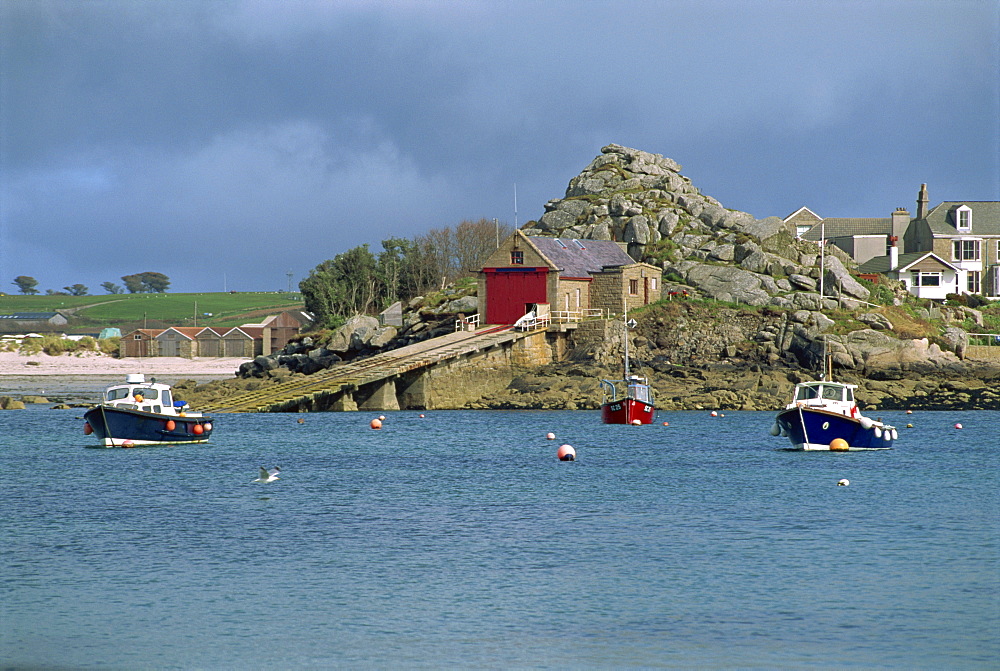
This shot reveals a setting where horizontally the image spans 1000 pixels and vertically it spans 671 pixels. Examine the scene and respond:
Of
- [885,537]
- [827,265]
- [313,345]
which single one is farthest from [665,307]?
[885,537]

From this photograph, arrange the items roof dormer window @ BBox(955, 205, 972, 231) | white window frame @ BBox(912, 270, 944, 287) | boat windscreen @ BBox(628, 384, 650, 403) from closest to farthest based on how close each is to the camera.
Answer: boat windscreen @ BBox(628, 384, 650, 403) < white window frame @ BBox(912, 270, 944, 287) < roof dormer window @ BBox(955, 205, 972, 231)

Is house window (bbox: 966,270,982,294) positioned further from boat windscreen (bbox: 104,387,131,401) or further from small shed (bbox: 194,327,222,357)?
small shed (bbox: 194,327,222,357)

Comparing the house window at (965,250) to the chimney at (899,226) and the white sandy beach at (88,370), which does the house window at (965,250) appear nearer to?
the chimney at (899,226)

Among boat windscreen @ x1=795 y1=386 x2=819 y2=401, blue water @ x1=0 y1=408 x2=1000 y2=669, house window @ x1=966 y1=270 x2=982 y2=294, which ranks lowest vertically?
blue water @ x1=0 y1=408 x2=1000 y2=669

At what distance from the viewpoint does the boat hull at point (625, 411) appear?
58344 millimetres

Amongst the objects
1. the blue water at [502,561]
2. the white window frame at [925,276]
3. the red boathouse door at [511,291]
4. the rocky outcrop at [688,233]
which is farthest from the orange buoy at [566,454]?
the white window frame at [925,276]

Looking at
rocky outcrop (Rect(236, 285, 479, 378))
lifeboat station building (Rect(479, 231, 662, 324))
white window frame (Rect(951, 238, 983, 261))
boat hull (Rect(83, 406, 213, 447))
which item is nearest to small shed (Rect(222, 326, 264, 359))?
rocky outcrop (Rect(236, 285, 479, 378))

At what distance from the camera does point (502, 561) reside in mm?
23891

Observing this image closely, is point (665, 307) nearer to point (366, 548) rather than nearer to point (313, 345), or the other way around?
point (313, 345)

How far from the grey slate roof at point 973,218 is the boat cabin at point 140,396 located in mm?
75485

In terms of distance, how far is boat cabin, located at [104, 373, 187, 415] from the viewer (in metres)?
46.8

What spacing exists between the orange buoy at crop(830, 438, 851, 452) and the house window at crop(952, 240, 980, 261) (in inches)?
2405

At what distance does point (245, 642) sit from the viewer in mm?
17688

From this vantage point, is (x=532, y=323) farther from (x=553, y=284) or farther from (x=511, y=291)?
(x=511, y=291)
